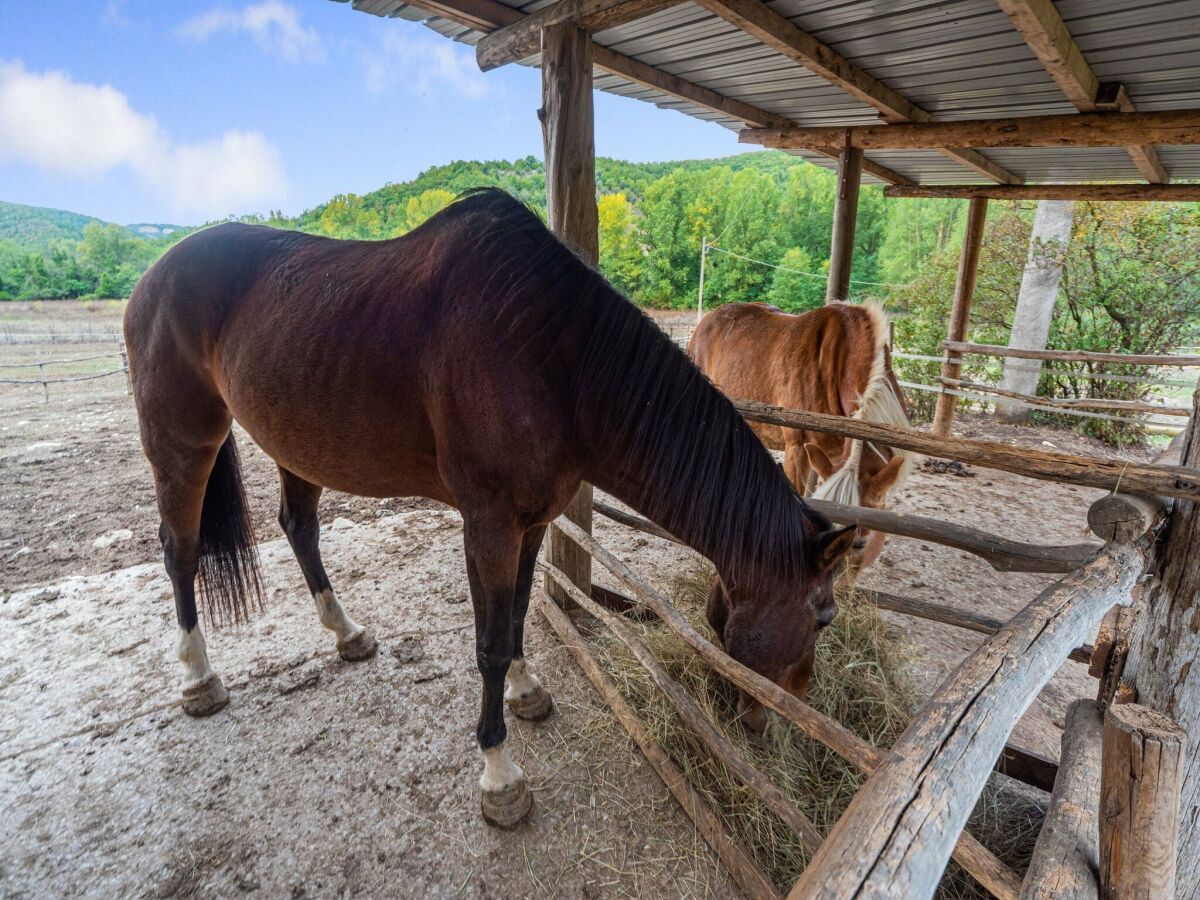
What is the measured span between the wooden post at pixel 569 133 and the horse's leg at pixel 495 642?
65 centimetres

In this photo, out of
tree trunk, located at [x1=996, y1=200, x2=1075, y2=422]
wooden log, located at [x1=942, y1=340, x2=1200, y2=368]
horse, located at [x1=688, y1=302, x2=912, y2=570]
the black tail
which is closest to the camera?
the black tail

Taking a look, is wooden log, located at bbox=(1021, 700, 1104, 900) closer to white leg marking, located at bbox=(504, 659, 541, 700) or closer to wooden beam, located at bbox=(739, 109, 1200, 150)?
white leg marking, located at bbox=(504, 659, 541, 700)

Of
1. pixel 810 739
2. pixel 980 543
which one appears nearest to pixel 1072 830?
pixel 980 543

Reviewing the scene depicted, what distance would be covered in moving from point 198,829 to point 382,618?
1388mm

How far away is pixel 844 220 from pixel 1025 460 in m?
4.10

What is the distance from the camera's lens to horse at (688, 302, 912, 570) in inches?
122

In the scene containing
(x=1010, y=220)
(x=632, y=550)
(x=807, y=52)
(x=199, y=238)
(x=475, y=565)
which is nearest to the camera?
(x=475, y=565)

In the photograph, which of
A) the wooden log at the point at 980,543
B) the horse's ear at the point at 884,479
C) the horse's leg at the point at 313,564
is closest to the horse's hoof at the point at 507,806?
the wooden log at the point at 980,543

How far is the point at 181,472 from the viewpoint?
2639 mm

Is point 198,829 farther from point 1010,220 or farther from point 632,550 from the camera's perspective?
point 1010,220

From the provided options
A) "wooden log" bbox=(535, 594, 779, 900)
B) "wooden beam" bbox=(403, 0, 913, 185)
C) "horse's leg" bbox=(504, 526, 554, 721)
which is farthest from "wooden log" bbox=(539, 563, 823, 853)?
"wooden beam" bbox=(403, 0, 913, 185)

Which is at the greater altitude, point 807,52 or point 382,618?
point 807,52

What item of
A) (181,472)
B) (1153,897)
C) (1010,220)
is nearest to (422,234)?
(181,472)

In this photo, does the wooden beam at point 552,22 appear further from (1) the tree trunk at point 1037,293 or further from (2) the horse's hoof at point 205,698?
(1) the tree trunk at point 1037,293
